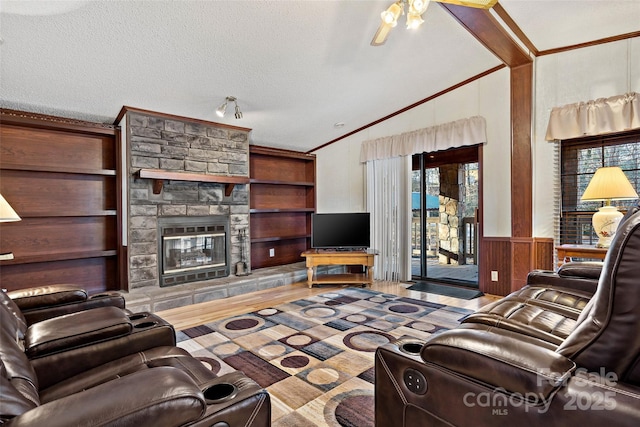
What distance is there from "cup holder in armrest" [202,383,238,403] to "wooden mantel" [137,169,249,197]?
3.21 metres

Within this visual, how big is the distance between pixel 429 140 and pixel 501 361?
159 inches

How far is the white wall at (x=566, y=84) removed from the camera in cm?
332

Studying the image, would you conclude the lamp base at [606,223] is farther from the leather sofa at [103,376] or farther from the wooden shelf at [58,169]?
the wooden shelf at [58,169]

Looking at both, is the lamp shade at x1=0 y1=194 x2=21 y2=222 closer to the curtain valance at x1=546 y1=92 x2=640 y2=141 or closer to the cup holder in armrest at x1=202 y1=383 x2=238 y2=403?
the cup holder in armrest at x1=202 y1=383 x2=238 y2=403

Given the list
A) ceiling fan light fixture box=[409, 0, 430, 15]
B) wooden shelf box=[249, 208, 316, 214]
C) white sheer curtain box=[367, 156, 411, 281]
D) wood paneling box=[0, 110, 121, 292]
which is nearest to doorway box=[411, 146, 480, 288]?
white sheer curtain box=[367, 156, 411, 281]

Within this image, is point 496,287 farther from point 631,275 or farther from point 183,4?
point 183,4

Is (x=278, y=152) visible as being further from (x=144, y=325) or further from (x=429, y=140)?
(x=144, y=325)

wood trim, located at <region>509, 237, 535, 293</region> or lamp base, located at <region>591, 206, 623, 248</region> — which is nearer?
lamp base, located at <region>591, 206, 623, 248</region>

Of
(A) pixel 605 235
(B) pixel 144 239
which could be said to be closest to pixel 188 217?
(B) pixel 144 239

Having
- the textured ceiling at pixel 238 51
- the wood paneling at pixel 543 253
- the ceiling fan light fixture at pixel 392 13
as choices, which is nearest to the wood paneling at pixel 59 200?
the textured ceiling at pixel 238 51

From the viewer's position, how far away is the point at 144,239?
12.7ft

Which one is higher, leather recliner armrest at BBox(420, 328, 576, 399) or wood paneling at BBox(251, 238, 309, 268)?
leather recliner armrest at BBox(420, 328, 576, 399)

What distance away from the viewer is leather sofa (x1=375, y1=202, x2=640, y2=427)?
33.4 inches

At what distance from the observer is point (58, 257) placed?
358 centimetres
